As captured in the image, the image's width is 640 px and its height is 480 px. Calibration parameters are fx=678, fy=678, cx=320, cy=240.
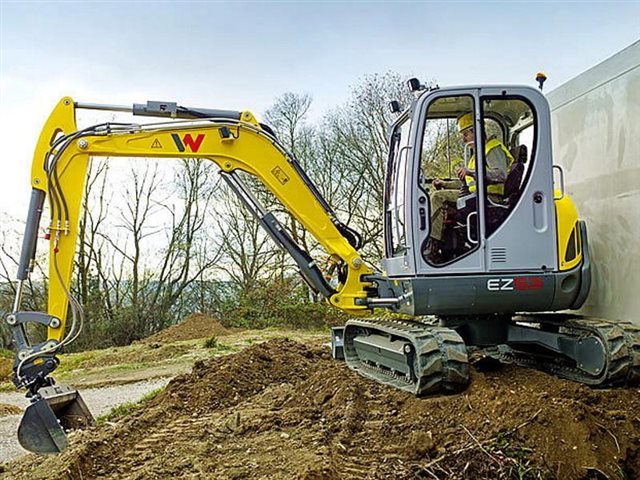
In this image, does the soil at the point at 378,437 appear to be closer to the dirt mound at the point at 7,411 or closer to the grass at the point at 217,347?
the dirt mound at the point at 7,411

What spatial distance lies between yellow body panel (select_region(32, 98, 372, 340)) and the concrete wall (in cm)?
219

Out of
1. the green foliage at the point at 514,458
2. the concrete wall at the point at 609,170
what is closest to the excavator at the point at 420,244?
the concrete wall at the point at 609,170

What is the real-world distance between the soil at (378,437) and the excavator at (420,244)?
0.30 m

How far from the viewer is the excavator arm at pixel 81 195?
5535 mm

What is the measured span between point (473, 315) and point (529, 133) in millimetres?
1656

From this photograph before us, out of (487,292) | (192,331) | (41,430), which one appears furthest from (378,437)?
(192,331)

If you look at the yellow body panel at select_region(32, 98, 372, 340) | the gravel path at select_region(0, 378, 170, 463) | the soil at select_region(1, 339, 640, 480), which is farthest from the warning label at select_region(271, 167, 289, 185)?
the gravel path at select_region(0, 378, 170, 463)

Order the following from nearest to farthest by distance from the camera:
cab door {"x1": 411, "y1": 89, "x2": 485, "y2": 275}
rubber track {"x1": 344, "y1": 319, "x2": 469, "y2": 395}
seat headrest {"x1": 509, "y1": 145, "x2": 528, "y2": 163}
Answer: rubber track {"x1": 344, "y1": 319, "x2": 469, "y2": 395} < cab door {"x1": 411, "y1": 89, "x2": 485, "y2": 275} < seat headrest {"x1": 509, "y1": 145, "x2": 528, "y2": 163}

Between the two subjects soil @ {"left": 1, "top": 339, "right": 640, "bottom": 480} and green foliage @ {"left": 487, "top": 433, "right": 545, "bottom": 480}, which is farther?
soil @ {"left": 1, "top": 339, "right": 640, "bottom": 480}

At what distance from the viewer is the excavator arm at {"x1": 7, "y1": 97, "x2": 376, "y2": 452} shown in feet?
18.2

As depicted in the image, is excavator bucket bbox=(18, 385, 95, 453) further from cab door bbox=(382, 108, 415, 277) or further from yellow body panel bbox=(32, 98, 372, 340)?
cab door bbox=(382, 108, 415, 277)

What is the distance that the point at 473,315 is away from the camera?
589cm

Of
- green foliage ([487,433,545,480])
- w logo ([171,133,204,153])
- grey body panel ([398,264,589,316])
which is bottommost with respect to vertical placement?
green foliage ([487,433,545,480])

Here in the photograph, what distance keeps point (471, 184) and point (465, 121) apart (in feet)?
2.25
